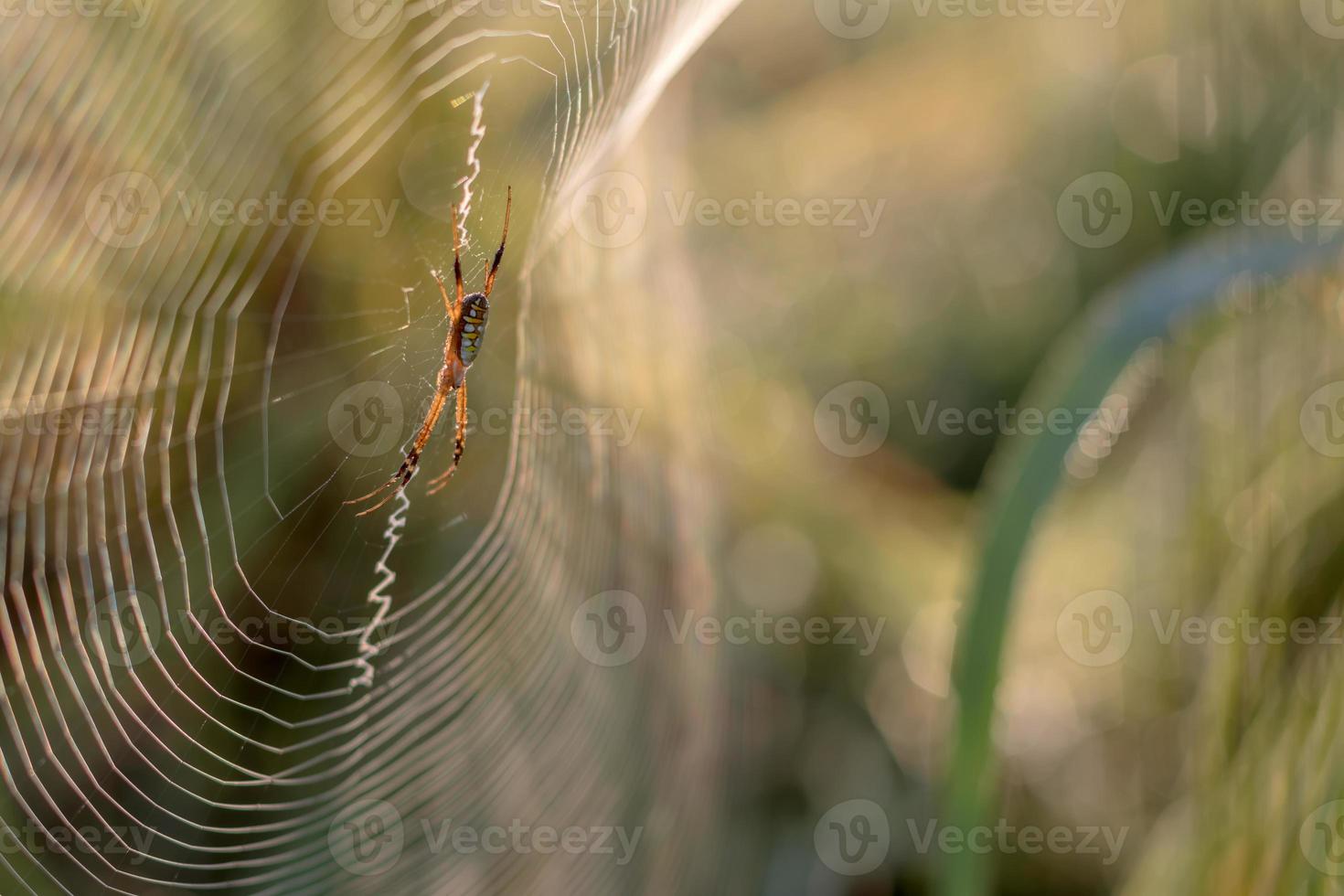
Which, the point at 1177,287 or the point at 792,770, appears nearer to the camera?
the point at 1177,287

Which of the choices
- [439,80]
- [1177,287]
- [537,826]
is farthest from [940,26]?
[537,826]

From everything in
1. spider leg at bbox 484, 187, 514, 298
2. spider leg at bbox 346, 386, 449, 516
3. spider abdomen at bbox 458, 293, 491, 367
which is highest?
spider leg at bbox 484, 187, 514, 298

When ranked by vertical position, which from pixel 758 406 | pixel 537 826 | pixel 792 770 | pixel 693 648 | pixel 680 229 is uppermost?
pixel 680 229

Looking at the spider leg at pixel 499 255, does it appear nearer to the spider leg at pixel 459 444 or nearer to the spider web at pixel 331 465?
the spider web at pixel 331 465

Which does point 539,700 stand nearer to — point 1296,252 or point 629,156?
point 629,156

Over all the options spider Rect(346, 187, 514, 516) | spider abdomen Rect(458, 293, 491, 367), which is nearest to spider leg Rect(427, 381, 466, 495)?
spider Rect(346, 187, 514, 516)

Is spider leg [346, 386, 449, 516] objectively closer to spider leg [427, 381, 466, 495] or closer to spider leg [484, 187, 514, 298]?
spider leg [427, 381, 466, 495]

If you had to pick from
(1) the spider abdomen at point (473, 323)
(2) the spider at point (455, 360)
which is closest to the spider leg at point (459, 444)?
(2) the spider at point (455, 360)
